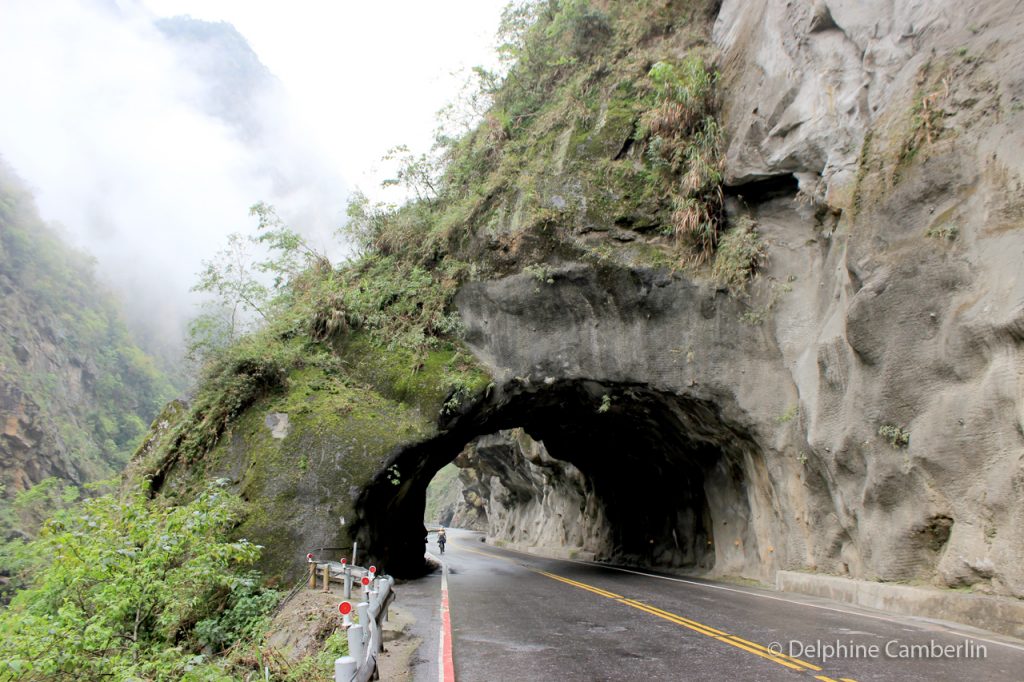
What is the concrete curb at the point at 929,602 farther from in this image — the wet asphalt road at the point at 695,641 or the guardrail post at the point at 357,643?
the guardrail post at the point at 357,643

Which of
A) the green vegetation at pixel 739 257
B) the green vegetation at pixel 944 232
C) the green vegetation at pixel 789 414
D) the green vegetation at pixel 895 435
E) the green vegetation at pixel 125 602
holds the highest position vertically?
the green vegetation at pixel 739 257

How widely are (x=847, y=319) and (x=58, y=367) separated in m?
72.9

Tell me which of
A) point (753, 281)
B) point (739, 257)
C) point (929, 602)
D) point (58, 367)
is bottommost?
point (929, 602)

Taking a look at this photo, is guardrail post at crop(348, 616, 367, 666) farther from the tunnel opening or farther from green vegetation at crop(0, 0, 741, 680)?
the tunnel opening

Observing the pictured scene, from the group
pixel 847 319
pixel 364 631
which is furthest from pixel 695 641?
pixel 847 319

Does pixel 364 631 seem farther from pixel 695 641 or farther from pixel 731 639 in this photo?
pixel 731 639

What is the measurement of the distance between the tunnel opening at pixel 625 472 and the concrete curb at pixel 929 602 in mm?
4231

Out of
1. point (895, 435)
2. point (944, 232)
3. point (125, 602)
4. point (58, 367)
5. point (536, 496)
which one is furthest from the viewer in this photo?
point (58, 367)

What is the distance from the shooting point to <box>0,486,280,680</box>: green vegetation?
7.66 metres

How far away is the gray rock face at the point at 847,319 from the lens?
9.26m

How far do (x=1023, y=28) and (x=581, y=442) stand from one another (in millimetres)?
18631

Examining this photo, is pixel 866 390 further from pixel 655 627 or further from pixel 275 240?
pixel 275 240

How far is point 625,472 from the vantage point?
2553cm

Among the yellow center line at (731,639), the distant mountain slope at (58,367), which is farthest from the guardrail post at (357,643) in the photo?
the distant mountain slope at (58,367)
